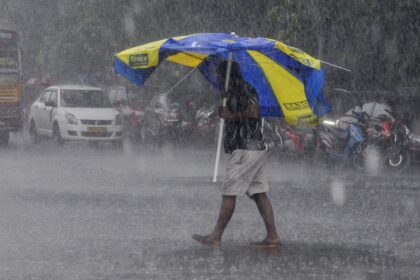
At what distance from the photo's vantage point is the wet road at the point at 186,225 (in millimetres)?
8078

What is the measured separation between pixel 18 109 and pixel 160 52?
14.4 metres

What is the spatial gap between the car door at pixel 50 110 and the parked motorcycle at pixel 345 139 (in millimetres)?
7377

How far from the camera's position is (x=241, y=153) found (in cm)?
912

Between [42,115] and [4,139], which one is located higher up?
[42,115]

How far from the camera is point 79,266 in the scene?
8055 mm

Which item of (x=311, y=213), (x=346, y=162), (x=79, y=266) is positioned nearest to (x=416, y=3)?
(x=346, y=162)

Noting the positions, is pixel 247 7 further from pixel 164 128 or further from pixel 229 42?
pixel 229 42

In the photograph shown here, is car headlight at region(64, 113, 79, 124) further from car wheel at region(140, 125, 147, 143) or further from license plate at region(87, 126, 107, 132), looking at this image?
car wheel at region(140, 125, 147, 143)

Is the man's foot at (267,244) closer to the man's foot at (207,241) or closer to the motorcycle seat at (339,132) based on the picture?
the man's foot at (207,241)

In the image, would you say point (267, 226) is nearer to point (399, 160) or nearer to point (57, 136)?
point (399, 160)

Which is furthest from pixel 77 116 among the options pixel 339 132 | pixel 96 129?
pixel 339 132

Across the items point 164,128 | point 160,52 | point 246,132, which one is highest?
point 160,52

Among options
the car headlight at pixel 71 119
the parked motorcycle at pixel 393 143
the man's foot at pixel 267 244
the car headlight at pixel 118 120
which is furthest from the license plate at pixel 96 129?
the man's foot at pixel 267 244

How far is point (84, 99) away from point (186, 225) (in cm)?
1447
